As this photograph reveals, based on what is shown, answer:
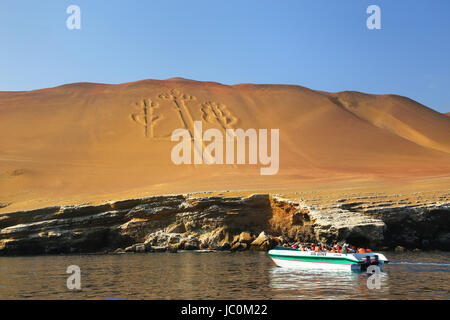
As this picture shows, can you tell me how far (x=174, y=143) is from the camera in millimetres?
63688

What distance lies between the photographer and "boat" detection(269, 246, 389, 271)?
71.3ft

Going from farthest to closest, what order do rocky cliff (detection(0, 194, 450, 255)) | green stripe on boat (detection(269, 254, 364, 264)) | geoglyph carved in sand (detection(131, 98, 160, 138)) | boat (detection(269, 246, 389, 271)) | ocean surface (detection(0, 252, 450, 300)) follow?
geoglyph carved in sand (detection(131, 98, 160, 138)) < rocky cliff (detection(0, 194, 450, 255)) < green stripe on boat (detection(269, 254, 364, 264)) < boat (detection(269, 246, 389, 271)) < ocean surface (detection(0, 252, 450, 300))

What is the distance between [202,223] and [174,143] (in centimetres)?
3042

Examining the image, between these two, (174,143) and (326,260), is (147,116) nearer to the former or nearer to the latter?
(174,143)

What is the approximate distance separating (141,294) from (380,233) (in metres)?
18.5

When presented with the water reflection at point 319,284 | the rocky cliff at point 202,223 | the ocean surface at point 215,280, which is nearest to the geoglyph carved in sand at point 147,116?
the rocky cliff at point 202,223

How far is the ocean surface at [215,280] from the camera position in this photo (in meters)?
16.0

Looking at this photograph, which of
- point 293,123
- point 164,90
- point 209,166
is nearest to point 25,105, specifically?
point 164,90

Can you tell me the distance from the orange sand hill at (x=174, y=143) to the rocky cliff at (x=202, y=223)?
5068 mm

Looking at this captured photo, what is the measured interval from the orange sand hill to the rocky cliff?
5068 mm

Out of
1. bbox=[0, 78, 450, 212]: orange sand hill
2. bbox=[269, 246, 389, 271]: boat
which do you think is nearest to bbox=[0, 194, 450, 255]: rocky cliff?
bbox=[0, 78, 450, 212]: orange sand hill

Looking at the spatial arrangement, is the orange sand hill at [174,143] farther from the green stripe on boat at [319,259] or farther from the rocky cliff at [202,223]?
the green stripe on boat at [319,259]

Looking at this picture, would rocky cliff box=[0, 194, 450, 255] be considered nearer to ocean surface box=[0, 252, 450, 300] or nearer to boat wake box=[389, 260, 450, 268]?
ocean surface box=[0, 252, 450, 300]
